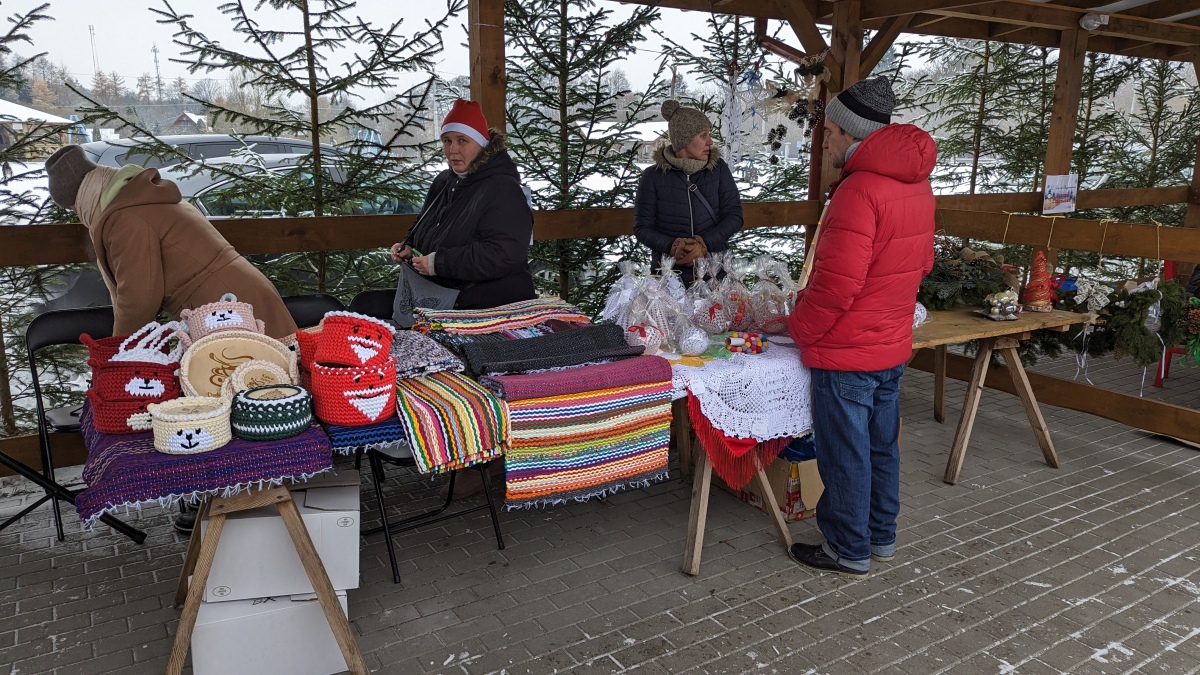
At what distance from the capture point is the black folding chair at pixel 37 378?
10.9 feet

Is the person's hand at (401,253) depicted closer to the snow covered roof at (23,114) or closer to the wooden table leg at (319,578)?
the wooden table leg at (319,578)

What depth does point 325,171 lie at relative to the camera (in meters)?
5.14

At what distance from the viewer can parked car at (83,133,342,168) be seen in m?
4.79

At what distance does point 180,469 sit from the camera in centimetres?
221

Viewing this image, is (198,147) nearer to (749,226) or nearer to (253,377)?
(253,377)

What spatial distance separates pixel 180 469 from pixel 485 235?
1.77 m

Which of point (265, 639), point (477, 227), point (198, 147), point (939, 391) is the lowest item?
point (265, 639)

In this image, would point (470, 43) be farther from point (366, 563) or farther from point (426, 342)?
point (366, 563)

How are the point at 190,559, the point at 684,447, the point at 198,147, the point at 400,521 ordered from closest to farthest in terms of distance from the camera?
the point at 190,559 → the point at 400,521 → the point at 684,447 → the point at 198,147

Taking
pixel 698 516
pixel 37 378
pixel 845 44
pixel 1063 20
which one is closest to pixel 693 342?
pixel 698 516

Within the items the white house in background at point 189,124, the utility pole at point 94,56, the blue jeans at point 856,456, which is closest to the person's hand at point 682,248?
the blue jeans at point 856,456

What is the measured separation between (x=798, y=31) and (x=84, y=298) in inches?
187

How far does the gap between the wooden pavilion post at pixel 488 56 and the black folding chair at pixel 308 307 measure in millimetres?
1291

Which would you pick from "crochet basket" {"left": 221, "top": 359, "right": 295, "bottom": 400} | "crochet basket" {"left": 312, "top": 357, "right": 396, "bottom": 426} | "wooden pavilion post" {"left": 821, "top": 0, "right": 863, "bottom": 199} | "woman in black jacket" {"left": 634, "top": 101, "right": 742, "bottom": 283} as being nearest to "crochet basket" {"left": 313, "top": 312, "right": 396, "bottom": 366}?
"crochet basket" {"left": 312, "top": 357, "right": 396, "bottom": 426}
